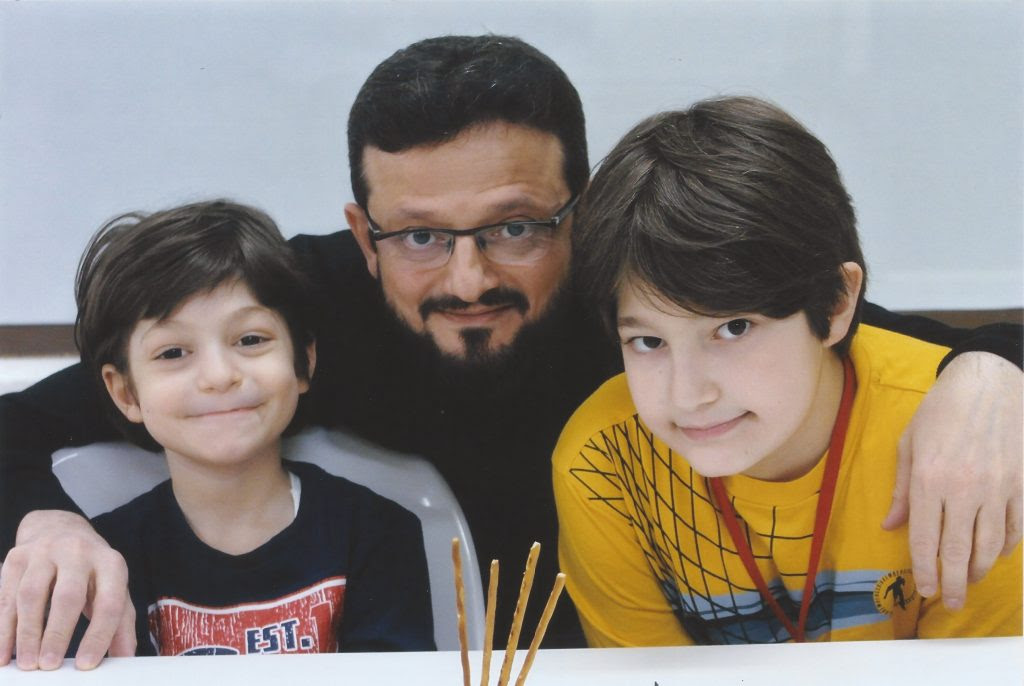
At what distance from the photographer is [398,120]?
1044 mm

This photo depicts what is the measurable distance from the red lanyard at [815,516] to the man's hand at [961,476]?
0.20 ft

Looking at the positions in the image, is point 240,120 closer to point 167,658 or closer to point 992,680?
point 167,658

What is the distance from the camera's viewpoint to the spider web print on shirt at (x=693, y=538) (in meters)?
1.08

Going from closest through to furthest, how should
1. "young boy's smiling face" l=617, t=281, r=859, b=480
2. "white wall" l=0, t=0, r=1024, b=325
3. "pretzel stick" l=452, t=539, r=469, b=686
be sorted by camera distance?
1. "pretzel stick" l=452, t=539, r=469, b=686
2. "young boy's smiling face" l=617, t=281, r=859, b=480
3. "white wall" l=0, t=0, r=1024, b=325

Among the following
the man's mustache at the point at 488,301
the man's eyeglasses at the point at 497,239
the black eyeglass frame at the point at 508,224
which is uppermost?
the black eyeglass frame at the point at 508,224

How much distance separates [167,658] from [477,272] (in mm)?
505

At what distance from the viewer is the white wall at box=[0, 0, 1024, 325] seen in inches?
41.8

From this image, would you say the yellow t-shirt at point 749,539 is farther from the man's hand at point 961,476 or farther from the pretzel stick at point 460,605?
the pretzel stick at point 460,605

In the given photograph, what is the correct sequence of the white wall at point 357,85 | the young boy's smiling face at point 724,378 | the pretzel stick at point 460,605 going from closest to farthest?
the pretzel stick at point 460,605 < the young boy's smiling face at point 724,378 < the white wall at point 357,85

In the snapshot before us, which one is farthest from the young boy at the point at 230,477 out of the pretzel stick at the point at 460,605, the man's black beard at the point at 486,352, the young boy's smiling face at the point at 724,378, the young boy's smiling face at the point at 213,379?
the young boy's smiling face at the point at 724,378

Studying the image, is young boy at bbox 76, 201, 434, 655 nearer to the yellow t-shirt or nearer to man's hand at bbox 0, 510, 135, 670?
man's hand at bbox 0, 510, 135, 670

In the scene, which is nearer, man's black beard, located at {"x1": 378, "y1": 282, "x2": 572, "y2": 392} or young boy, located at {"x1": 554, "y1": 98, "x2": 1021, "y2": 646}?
young boy, located at {"x1": 554, "y1": 98, "x2": 1021, "y2": 646}

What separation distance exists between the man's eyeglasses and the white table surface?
0.41 metres

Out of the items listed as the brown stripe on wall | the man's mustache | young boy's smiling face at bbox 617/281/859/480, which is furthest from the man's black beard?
the brown stripe on wall
